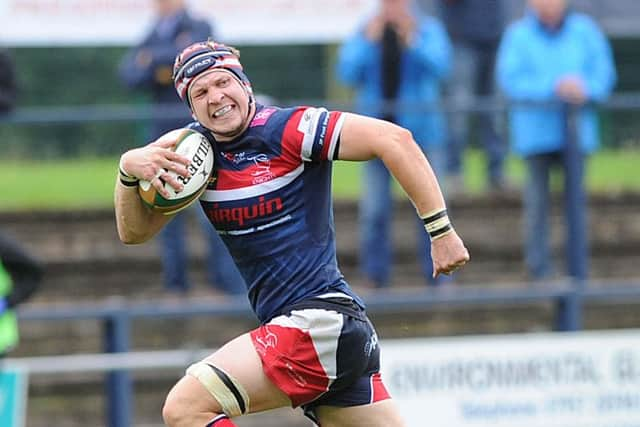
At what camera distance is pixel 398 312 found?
1038 centimetres

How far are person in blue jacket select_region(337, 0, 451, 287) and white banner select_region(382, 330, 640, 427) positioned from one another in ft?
2.60

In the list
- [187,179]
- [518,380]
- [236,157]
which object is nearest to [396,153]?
[236,157]

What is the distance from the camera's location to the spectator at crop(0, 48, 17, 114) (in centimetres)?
982

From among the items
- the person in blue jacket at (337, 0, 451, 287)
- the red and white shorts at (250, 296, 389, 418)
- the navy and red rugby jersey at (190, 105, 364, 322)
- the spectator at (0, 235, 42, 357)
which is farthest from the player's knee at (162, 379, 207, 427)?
the person in blue jacket at (337, 0, 451, 287)

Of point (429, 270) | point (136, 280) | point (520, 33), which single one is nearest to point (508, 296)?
point (429, 270)

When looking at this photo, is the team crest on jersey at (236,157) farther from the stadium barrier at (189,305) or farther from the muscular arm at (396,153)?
the stadium barrier at (189,305)

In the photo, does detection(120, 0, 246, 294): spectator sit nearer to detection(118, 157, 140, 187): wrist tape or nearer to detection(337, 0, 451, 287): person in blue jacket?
detection(337, 0, 451, 287): person in blue jacket

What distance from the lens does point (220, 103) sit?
573cm

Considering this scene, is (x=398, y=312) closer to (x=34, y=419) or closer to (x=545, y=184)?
(x=545, y=184)

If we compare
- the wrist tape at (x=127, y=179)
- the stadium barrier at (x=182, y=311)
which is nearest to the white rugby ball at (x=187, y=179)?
the wrist tape at (x=127, y=179)

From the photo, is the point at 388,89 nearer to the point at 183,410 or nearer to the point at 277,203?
the point at 277,203

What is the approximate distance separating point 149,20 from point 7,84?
1.95 metres

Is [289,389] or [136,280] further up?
[289,389]

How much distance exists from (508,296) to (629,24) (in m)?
4.26
